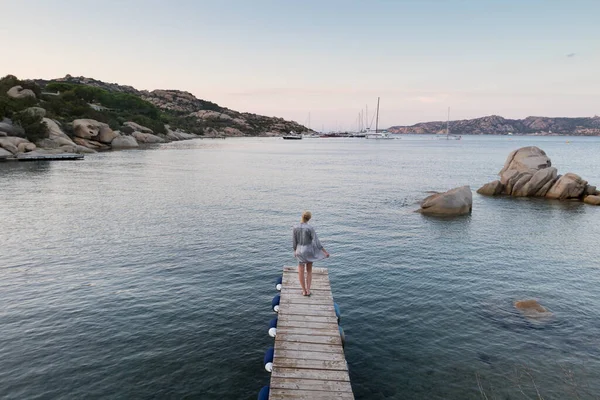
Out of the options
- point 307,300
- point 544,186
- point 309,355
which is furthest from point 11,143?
point 544,186

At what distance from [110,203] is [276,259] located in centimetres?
2336

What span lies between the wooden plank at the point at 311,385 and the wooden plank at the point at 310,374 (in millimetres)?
128

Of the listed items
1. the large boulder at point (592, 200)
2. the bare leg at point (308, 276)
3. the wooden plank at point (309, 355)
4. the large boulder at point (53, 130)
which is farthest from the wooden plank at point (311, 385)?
the large boulder at point (53, 130)

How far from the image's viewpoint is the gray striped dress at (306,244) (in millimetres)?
15008

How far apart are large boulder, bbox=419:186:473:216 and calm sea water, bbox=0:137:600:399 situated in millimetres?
1345

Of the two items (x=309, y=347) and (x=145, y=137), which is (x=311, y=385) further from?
(x=145, y=137)

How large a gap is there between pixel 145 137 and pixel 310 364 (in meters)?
146

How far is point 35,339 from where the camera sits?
48.7ft

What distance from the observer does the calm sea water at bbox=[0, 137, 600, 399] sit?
1294 cm

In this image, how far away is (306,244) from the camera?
1513 cm

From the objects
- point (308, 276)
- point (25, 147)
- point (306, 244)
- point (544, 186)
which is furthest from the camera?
point (25, 147)

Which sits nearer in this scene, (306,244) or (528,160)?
(306,244)

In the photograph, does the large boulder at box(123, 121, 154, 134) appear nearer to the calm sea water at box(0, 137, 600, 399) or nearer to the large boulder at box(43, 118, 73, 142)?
the large boulder at box(43, 118, 73, 142)

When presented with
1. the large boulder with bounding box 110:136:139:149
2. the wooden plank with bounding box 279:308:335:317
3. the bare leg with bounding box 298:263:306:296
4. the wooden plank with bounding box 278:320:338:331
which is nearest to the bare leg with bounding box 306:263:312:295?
the bare leg with bounding box 298:263:306:296
